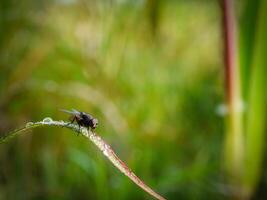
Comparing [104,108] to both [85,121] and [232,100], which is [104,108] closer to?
[232,100]

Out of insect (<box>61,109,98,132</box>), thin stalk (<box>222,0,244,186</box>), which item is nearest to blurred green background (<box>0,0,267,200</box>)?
thin stalk (<box>222,0,244,186</box>)

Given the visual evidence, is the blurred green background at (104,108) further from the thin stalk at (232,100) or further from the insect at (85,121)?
the insect at (85,121)

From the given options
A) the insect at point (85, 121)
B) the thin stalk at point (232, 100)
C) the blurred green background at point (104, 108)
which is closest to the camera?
the insect at point (85, 121)

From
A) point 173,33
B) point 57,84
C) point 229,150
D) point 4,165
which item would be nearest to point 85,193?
point 4,165

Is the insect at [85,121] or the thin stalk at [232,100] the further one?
the thin stalk at [232,100]

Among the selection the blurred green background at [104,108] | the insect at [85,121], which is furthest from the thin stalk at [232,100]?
the insect at [85,121]

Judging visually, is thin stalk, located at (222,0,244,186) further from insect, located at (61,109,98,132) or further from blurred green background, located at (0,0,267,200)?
insect, located at (61,109,98,132)

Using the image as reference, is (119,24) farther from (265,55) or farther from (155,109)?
(265,55)

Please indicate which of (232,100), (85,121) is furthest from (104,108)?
(85,121)

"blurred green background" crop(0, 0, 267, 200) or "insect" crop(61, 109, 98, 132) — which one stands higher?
"blurred green background" crop(0, 0, 267, 200)
